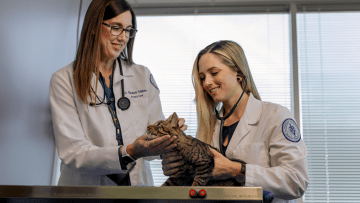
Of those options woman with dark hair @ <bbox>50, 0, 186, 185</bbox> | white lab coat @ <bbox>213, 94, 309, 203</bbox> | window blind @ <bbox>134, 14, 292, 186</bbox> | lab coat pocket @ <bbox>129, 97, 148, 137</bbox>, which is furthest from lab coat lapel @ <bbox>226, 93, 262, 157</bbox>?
window blind @ <bbox>134, 14, 292, 186</bbox>

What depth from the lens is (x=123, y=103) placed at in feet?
5.40

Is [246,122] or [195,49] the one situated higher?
[195,49]

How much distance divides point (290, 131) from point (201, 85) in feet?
1.55

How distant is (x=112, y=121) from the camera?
1608 mm

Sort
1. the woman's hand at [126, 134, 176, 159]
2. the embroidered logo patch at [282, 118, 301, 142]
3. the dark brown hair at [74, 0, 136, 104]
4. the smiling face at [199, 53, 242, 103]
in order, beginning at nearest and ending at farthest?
the woman's hand at [126, 134, 176, 159] → the embroidered logo patch at [282, 118, 301, 142] → the smiling face at [199, 53, 242, 103] → the dark brown hair at [74, 0, 136, 104]

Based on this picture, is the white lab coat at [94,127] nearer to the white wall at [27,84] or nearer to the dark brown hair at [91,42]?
the dark brown hair at [91,42]

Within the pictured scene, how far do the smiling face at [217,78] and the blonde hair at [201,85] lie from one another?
0.10ft

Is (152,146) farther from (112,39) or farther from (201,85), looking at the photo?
(112,39)

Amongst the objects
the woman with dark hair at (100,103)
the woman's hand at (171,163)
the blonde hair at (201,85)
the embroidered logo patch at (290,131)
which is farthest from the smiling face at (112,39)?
the embroidered logo patch at (290,131)

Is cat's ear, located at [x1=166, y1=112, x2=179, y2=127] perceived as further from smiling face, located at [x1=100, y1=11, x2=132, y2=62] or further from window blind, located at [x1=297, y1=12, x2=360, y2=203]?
window blind, located at [x1=297, y1=12, x2=360, y2=203]

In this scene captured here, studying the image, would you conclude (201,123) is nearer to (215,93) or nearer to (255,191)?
(215,93)

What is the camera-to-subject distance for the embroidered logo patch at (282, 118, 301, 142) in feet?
4.30

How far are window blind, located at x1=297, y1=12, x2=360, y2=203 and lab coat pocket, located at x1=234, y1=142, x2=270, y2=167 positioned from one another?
5.02ft

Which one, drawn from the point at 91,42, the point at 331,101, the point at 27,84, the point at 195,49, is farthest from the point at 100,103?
the point at 331,101
